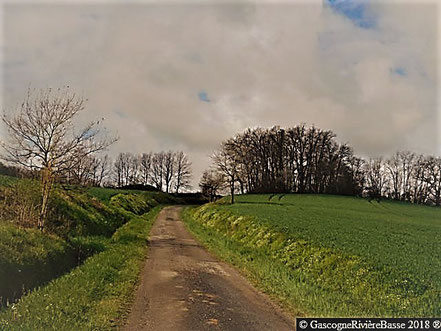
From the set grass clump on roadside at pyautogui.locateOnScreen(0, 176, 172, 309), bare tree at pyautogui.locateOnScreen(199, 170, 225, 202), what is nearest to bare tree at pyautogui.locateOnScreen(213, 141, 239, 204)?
bare tree at pyautogui.locateOnScreen(199, 170, 225, 202)

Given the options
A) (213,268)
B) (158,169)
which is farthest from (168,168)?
(213,268)

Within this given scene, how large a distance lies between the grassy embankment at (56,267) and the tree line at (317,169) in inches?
2133

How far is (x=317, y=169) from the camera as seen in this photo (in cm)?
7638

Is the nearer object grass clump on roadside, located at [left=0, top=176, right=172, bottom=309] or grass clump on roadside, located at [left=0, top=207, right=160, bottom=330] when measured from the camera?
grass clump on roadside, located at [left=0, top=207, right=160, bottom=330]

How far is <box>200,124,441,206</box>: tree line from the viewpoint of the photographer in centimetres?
7319

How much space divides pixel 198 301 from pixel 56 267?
5243 millimetres

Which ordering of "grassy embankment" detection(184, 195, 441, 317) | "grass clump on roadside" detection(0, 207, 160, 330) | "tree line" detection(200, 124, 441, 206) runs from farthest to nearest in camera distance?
"tree line" detection(200, 124, 441, 206)
"grassy embankment" detection(184, 195, 441, 317)
"grass clump on roadside" detection(0, 207, 160, 330)

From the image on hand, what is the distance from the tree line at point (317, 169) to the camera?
240 feet

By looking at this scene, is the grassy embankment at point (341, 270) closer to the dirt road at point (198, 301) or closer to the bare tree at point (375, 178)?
the dirt road at point (198, 301)

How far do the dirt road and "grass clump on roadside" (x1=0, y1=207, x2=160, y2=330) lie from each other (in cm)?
44

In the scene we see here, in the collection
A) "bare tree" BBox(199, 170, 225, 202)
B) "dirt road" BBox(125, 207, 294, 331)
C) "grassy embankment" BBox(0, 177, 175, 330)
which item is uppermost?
"bare tree" BBox(199, 170, 225, 202)

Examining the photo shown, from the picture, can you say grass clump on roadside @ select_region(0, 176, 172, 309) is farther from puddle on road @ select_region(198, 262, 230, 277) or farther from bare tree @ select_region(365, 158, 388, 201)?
bare tree @ select_region(365, 158, 388, 201)

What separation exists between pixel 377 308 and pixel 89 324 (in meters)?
6.30

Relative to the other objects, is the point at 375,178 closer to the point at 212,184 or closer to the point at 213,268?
the point at 212,184
